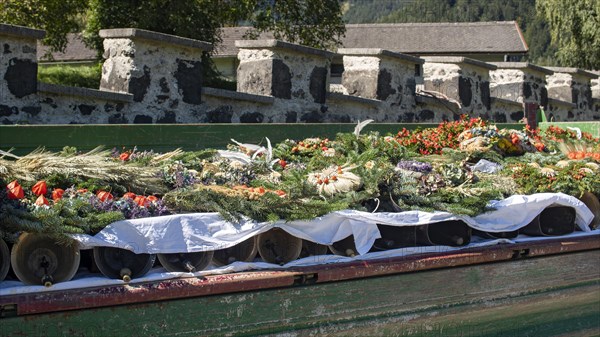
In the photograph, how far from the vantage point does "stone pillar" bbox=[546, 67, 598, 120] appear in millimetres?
15320

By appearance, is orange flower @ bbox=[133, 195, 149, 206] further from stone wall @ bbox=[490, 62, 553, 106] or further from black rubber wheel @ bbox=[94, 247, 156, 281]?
stone wall @ bbox=[490, 62, 553, 106]

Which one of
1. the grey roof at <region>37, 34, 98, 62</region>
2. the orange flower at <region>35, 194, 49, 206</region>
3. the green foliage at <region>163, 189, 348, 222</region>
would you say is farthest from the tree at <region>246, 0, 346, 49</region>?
the orange flower at <region>35, 194, 49, 206</region>

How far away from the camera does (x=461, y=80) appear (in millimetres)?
11656

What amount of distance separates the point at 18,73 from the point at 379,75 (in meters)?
4.29

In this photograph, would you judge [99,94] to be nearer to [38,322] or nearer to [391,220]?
[391,220]

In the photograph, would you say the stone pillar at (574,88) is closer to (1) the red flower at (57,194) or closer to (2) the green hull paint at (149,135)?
(2) the green hull paint at (149,135)

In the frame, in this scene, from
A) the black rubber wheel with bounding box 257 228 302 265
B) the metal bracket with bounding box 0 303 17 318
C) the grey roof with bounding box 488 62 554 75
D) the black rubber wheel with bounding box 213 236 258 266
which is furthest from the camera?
the grey roof with bounding box 488 62 554 75

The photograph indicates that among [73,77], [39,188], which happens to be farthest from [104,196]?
[73,77]

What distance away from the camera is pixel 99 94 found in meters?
7.88

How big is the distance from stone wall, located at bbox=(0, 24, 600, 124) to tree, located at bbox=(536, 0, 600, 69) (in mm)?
14512

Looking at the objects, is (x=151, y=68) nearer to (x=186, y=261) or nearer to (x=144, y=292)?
(x=186, y=261)

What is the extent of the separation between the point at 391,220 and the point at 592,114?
11.6 meters

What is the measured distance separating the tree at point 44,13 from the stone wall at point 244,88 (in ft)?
27.4

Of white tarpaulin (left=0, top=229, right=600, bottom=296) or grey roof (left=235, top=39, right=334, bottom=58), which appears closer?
white tarpaulin (left=0, top=229, right=600, bottom=296)
